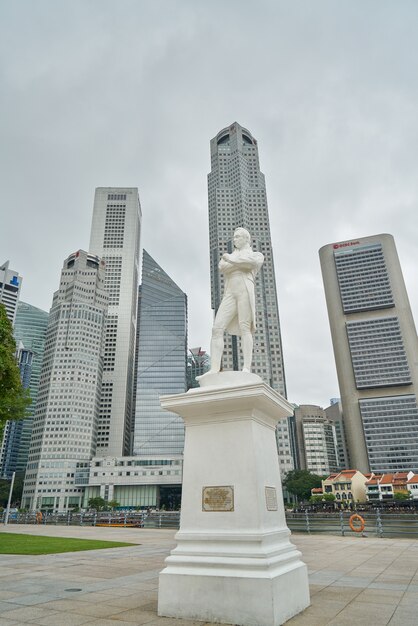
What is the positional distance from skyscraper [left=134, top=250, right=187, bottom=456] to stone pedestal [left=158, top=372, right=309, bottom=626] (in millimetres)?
127892

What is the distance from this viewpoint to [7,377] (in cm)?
1783

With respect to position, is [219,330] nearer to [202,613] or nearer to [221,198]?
[202,613]

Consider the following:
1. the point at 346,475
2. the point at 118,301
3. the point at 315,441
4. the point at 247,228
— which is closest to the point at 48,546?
the point at 346,475

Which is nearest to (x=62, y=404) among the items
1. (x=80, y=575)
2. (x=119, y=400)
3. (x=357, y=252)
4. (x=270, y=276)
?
(x=119, y=400)

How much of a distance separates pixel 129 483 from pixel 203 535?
122 meters

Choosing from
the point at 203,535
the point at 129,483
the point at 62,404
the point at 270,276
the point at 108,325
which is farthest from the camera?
the point at 108,325

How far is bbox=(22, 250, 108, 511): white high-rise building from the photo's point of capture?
4653 inches

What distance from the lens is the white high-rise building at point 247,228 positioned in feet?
441

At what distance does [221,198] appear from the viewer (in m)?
170

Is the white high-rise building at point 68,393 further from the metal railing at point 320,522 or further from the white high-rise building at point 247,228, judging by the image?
the metal railing at point 320,522

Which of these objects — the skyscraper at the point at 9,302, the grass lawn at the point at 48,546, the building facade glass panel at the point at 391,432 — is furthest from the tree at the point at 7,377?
the skyscraper at the point at 9,302

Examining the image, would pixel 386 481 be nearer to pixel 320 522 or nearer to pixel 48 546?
pixel 320 522

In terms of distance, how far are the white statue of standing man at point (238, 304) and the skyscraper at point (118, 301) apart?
14864 centimetres

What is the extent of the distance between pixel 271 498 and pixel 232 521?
79 centimetres
